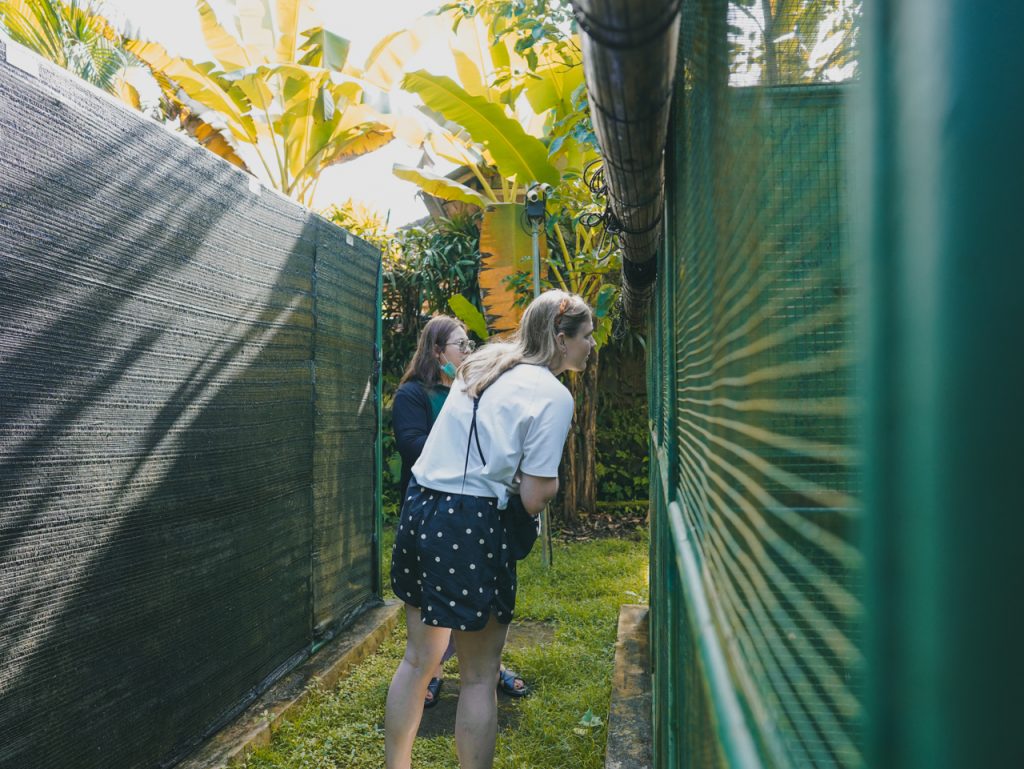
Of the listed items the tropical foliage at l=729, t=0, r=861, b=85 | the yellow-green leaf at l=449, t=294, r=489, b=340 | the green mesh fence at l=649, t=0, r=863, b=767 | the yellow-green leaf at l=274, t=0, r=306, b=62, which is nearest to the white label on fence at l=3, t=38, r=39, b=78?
the green mesh fence at l=649, t=0, r=863, b=767

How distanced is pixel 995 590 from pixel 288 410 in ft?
12.4

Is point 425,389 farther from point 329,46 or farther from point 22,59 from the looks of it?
point 329,46

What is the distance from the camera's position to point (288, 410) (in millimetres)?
3781

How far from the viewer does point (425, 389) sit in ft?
12.6

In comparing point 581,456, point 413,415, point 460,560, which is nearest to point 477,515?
point 460,560

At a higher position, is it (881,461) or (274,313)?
(274,313)

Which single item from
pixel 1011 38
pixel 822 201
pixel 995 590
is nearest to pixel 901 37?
pixel 1011 38

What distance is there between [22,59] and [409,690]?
7.31 feet

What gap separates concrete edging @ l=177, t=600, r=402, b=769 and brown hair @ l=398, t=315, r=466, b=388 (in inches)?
60.0

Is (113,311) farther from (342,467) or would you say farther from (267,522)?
(342,467)

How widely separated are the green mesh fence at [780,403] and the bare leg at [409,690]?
1.79 metres

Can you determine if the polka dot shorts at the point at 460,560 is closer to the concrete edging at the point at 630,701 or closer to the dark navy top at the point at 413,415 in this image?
the concrete edging at the point at 630,701

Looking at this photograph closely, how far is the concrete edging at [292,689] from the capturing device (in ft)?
9.94

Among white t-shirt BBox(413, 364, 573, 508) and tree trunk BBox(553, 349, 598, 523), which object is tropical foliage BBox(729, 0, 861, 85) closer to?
white t-shirt BBox(413, 364, 573, 508)
